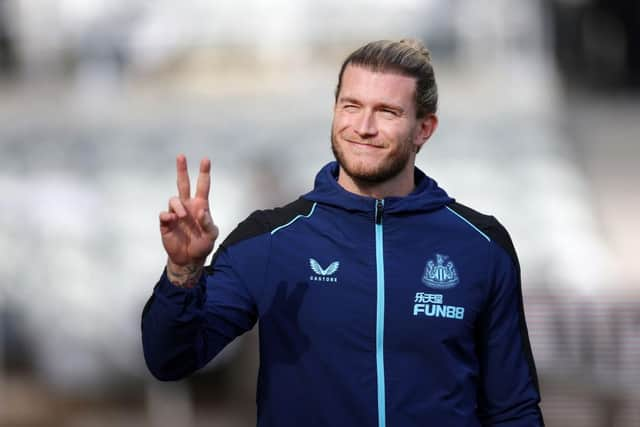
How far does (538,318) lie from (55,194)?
5.97m

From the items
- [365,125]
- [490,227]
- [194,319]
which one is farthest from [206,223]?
[490,227]

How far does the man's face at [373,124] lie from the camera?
3256 millimetres

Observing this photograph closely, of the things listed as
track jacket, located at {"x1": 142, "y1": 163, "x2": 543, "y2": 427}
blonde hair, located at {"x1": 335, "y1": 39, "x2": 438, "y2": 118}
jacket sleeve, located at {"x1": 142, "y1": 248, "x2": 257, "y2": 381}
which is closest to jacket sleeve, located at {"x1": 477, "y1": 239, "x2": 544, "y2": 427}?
track jacket, located at {"x1": 142, "y1": 163, "x2": 543, "y2": 427}

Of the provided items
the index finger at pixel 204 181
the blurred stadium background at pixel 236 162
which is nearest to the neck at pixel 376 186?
the index finger at pixel 204 181

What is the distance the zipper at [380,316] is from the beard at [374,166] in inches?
2.6

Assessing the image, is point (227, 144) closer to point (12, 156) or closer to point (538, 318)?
point (12, 156)

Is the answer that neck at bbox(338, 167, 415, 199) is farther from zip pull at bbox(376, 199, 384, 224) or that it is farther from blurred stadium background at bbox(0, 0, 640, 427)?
blurred stadium background at bbox(0, 0, 640, 427)

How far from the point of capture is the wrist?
3020mm

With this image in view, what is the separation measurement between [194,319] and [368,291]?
0.45 meters

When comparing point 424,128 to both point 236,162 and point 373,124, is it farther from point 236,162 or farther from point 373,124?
point 236,162

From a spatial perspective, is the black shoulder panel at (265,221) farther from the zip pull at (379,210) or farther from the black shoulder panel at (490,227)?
the black shoulder panel at (490,227)

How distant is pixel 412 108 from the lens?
334cm

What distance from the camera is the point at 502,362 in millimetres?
3373

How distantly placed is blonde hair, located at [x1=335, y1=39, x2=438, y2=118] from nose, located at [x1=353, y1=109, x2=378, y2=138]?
12cm
